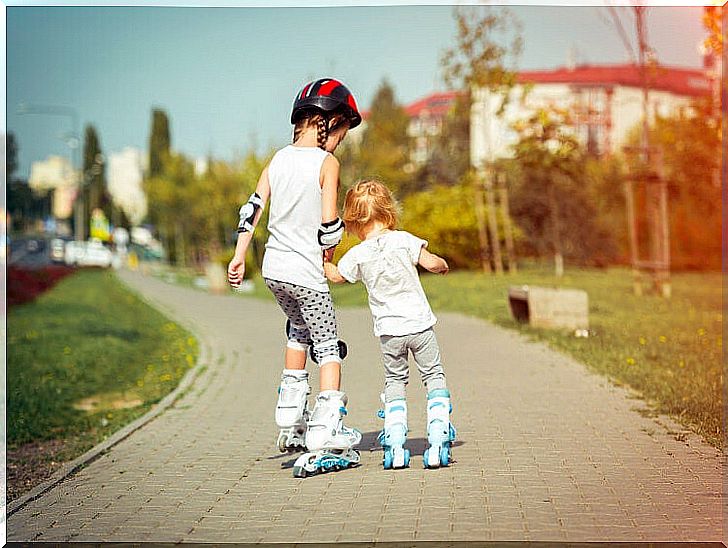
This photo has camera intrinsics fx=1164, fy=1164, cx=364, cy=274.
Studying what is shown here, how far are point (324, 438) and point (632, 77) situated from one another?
68.5 feet

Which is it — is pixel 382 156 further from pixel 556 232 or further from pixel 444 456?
pixel 444 456

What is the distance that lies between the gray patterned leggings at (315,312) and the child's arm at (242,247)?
0.24 m

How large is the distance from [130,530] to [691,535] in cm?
224

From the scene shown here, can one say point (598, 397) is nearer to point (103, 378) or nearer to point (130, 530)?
point (130, 530)

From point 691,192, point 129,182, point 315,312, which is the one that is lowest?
point 315,312

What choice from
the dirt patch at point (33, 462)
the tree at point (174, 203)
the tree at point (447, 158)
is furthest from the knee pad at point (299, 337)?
the tree at point (174, 203)

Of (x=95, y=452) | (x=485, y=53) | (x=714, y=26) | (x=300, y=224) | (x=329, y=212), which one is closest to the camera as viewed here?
(x=329, y=212)

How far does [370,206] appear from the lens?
571cm

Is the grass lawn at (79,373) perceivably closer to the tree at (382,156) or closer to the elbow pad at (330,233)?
the elbow pad at (330,233)

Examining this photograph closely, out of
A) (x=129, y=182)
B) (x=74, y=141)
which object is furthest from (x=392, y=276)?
(x=129, y=182)

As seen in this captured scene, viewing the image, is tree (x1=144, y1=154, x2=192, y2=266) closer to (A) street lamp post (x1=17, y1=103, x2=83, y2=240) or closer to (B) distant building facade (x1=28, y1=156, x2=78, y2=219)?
(A) street lamp post (x1=17, y1=103, x2=83, y2=240)

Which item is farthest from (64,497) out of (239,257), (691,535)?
(691,535)

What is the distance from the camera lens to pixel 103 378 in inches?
484

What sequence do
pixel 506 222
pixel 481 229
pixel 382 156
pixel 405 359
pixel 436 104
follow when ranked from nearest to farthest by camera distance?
pixel 405 359 → pixel 481 229 → pixel 506 222 → pixel 382 156 → pixel 436 104
